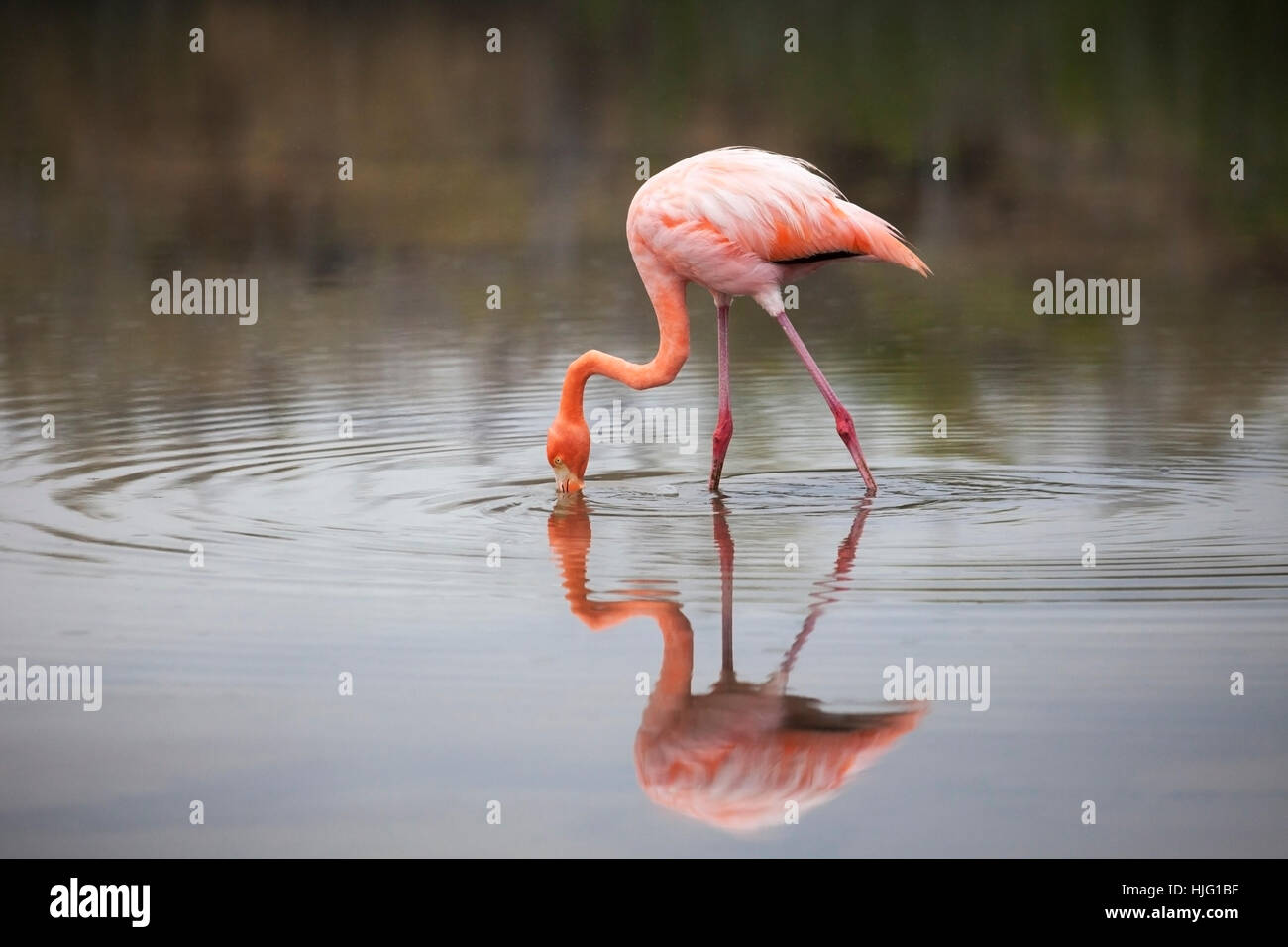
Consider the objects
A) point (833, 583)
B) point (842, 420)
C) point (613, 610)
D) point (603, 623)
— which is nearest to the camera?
point (603, 623)

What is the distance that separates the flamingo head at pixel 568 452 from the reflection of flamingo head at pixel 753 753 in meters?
3.93

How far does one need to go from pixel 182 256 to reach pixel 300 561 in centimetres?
1532

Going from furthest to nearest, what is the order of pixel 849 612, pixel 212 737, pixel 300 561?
pixel 300 561, pixel 849 612, pixel 212 737

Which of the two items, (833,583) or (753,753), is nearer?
(753,753)

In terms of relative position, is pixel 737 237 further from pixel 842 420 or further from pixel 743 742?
pixel 743 742

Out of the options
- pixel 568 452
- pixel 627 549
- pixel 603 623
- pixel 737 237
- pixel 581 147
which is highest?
pixel 581 147

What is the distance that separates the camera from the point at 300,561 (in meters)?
8.62

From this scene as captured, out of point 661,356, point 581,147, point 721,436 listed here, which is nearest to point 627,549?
point 721,436

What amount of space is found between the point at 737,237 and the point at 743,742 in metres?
4.69

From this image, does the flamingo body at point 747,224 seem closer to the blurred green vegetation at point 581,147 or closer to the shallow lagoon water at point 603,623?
the shallow lagoon water at point 603,623

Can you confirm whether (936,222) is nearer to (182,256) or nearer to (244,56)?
(182,256)

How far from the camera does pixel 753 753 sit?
581 centimetres

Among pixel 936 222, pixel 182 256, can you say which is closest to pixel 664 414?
pixel 182 256

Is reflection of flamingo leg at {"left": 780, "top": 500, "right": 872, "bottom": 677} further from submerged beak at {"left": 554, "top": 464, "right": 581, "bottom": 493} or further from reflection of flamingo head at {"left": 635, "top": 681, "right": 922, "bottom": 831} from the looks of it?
submerged beak at {"left": 554, "top": 464, "right": 581, "bottom": 493}
